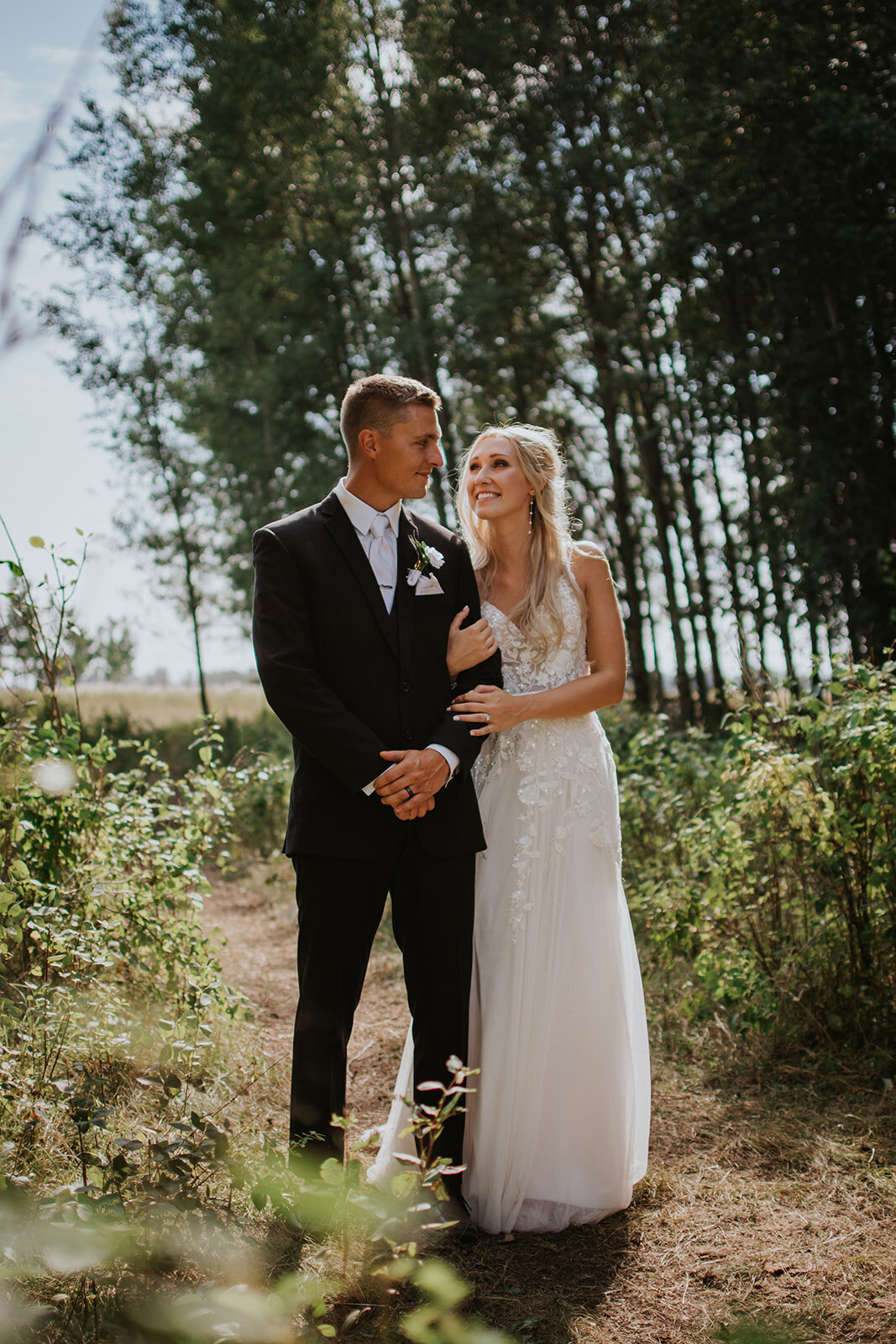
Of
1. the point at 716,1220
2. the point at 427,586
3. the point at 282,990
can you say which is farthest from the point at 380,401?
the point at 282,990

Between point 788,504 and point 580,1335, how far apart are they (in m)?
13.3

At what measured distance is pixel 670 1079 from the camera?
161 inches

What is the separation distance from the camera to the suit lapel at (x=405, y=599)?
2.96 m

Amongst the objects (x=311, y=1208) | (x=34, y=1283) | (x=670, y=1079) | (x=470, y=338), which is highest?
(x=470, y=338)

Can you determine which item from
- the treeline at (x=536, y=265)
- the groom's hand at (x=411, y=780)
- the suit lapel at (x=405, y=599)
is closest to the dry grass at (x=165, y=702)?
the treeline at (x=536, y=265)

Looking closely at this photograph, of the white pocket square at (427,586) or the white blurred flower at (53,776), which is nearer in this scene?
the white pocket square at (427,586)

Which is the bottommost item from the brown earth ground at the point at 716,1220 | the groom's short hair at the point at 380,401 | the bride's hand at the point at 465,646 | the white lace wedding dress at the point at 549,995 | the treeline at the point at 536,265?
Result: the brown earth ground at the point at 716,1220

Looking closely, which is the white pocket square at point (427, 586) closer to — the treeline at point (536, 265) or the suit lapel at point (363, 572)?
the suit lapel at point (363, 572)

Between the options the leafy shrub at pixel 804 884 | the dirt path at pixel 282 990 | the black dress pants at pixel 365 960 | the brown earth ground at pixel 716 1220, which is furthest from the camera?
the dirt path at pixel 282 990

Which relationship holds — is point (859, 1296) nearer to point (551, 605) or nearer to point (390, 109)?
point (551, 605)

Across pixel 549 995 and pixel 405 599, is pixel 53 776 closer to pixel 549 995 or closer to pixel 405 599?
pixel 405 599

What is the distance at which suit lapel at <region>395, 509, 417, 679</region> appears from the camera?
296 centimetres

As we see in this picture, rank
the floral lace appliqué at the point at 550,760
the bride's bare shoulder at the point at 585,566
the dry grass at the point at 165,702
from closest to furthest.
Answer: the floral lace appliqué at the point at 550,760 < the bride's bare shoulder at the point at 585,566 < the dry grass at the point at 165,702

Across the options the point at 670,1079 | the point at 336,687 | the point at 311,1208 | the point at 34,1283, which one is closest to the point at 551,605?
the point at 336,687
